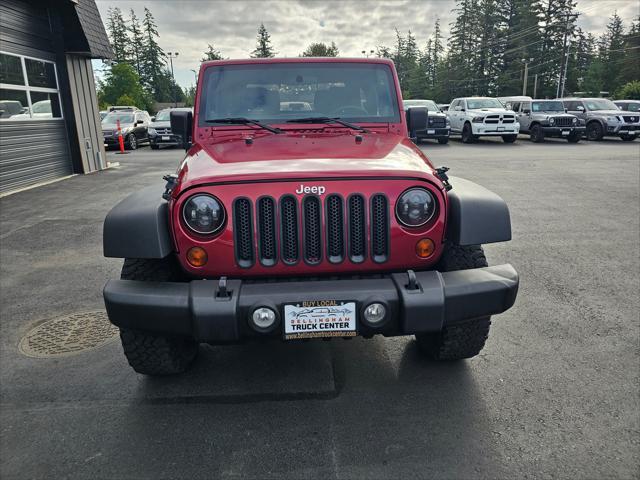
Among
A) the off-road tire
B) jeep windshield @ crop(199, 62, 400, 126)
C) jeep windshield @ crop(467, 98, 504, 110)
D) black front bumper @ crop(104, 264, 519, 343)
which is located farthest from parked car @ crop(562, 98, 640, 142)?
black front bumper @ crop(104, 264, 519, 343)

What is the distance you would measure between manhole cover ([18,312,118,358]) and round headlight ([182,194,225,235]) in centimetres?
176

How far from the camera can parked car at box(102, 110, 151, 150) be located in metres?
21.1

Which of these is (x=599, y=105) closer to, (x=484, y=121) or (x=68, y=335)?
(x=484, y=121)

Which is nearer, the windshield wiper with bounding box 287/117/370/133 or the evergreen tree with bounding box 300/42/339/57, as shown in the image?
the windshield wiper with bounding box 287/117/370/133

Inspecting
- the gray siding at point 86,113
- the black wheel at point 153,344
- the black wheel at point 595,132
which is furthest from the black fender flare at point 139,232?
the black wheel at point 595,132

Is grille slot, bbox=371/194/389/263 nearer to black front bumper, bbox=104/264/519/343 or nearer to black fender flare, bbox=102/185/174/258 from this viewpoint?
black front bumper, bbox=104/264/519/343

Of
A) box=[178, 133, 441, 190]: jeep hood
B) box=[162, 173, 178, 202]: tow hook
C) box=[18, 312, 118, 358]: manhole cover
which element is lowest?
box=[18, 312, 118, 358]: manhole cover

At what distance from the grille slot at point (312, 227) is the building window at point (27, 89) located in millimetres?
10299

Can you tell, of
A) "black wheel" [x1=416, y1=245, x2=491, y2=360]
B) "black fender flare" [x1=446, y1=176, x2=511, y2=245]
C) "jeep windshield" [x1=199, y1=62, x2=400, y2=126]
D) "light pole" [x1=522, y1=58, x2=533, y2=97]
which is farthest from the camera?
"light pole" [x1=522, y1=58, x2=533, y2=97]

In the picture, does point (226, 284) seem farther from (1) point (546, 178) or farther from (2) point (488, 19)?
(2) point (488, 19)

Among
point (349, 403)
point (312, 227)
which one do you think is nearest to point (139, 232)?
point (312, 227)

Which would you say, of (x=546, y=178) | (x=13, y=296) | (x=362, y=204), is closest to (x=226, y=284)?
(x=362, y=204)

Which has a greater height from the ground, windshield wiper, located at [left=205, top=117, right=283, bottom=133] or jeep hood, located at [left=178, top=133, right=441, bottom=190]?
windshield wiper, located at [left=205, top=117, right=283, bottom=133]

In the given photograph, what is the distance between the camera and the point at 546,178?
37.6ft
